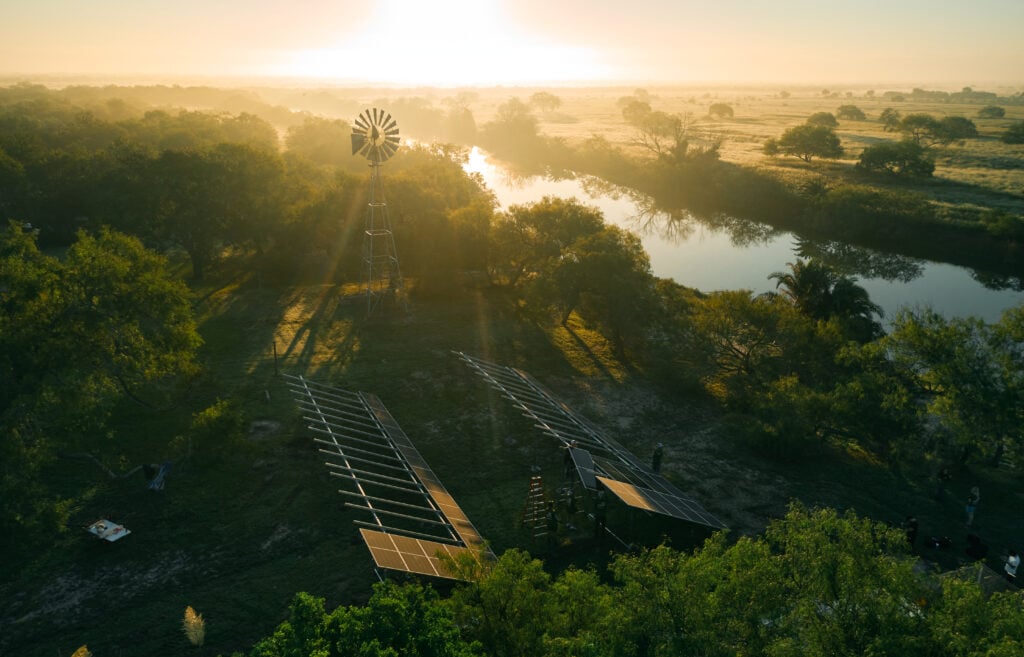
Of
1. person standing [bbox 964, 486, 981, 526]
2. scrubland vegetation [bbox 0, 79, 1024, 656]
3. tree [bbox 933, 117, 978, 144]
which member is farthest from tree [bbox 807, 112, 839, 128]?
person standing [bbox 964, 486, 981, 526]

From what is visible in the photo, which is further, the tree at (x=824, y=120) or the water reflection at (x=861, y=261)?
the tree at (x=824, y=120)

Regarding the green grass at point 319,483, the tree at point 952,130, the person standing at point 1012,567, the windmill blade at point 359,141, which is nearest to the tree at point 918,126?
the tree at point 952,130

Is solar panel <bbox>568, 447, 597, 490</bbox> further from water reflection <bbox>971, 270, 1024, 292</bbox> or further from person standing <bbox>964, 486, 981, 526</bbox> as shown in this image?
water reflection <bbox>971, 270, 1024, 292</bbox>

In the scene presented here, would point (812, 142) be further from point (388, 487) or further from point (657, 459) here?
point (388, 487)

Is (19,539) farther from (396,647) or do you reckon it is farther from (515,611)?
(515,611)

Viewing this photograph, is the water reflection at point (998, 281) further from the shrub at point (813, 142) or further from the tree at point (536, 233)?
the shrub at point (813, 142)

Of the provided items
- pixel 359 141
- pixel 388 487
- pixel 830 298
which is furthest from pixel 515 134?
pixel 388 487
